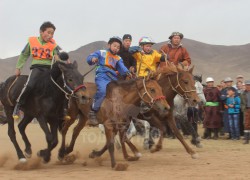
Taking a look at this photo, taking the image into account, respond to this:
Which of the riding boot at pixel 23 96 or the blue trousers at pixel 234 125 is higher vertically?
the riding boot at pixel 23 96

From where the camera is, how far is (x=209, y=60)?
7931cm

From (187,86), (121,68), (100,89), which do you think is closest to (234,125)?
(187,86)

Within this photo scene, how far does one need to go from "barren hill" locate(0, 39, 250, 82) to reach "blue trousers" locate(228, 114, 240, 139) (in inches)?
1824

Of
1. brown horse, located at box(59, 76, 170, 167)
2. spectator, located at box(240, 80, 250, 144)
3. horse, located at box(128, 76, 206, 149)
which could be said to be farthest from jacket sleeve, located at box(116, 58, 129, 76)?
spectator, located at box(240, 80, 250, 144)

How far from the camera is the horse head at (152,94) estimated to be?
27.9ft

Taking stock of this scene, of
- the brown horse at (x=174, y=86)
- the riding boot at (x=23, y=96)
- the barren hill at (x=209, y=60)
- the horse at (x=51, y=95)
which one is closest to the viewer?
the horse at (x=51, y=95)

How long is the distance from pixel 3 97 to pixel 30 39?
1339 mm

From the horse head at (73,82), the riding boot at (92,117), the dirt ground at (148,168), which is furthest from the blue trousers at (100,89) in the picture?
the dirt ground at (148,168)

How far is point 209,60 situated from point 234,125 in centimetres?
6527

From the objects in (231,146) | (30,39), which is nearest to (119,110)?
(30,39)

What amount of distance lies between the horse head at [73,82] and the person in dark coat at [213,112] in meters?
8.32

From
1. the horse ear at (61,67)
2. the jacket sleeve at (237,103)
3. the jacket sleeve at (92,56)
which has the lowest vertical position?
the jacket sleeve at (237,103)

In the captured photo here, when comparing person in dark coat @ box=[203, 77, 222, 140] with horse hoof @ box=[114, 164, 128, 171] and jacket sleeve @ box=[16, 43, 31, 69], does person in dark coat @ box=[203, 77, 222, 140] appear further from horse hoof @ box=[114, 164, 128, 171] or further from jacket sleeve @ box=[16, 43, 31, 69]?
horse hoof @ box=[114, 164, 128, 171]

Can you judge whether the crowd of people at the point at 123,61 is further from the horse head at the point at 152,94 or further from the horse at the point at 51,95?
the horse head at the point at 152,94
